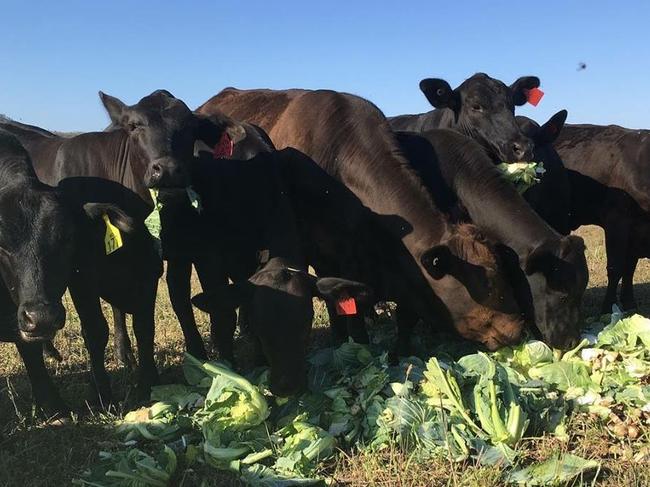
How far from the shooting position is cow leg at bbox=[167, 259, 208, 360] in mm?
5805

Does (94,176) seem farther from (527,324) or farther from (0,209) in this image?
(527,324)

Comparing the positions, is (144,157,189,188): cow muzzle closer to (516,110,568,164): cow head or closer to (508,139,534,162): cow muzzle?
(508,139,534,162): cow muzzle

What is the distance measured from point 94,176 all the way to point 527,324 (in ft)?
12.5

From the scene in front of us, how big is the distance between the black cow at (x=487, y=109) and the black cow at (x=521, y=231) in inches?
22.9

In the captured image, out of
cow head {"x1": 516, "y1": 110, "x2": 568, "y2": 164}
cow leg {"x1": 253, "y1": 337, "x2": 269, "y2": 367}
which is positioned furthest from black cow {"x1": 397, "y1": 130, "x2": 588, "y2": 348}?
cow leg {"x1": 253, "y1": 337, "x2": 269, "y2": 367}

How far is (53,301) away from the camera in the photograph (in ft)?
14.1

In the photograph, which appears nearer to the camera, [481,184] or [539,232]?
[539,232]

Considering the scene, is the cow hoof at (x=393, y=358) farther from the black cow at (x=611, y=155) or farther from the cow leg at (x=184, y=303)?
the black cow at (x=611, y=155)

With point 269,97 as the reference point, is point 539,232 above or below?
below

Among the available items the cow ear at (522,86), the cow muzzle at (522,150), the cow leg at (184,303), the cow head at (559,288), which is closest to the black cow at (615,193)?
the cow ear at (522,86)

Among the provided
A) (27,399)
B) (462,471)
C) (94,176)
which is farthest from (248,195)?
(462,471)

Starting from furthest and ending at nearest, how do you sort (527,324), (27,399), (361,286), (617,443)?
(527,324) → (27,399) → (361,286) → (617,443)

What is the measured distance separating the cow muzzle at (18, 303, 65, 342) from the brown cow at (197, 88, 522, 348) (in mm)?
2527

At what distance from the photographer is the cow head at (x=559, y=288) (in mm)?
5262
